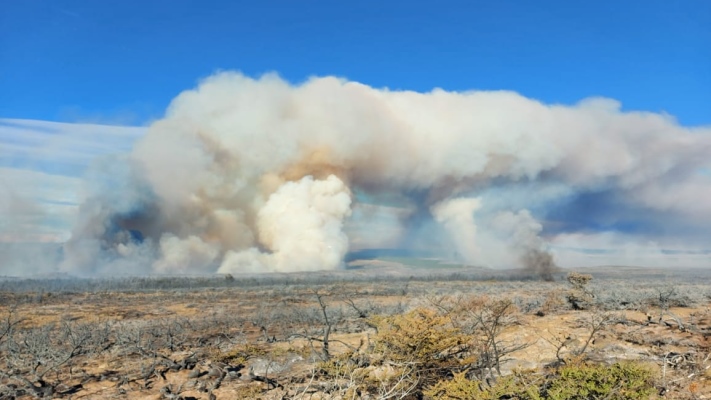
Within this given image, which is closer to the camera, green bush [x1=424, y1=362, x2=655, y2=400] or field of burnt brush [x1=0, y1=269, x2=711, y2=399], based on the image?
green bush [x1=424, y1=362, x2=655, y2=400]

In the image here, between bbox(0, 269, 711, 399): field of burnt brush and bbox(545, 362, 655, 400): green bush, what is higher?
bbox(545, 362, 655, 400): green bush

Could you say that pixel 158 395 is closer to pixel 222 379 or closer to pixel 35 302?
pixel 222 379

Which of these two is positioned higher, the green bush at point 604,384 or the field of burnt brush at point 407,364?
the green bush at point 604,384

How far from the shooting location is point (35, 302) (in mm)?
47719

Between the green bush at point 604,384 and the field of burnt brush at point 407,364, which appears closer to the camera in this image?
the green bush at point 604,384

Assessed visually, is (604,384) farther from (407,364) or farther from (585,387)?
(407,364)

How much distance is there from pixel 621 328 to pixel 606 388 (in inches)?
431

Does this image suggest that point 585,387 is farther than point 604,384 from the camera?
Yes

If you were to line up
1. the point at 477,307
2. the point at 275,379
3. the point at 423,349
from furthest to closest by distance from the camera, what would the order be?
the point at 477,307 → the point at 275,379 → the point at 423,349

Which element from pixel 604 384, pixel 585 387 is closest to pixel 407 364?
pixel 585 387

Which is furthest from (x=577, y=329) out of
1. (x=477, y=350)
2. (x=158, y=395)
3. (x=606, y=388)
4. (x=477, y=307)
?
(x=158, y=395)

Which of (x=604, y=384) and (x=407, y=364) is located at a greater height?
(x=604, y=384)

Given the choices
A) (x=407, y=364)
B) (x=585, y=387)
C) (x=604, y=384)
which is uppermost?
(x=604, y=384)

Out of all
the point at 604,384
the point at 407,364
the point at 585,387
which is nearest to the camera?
the point at 604,384
